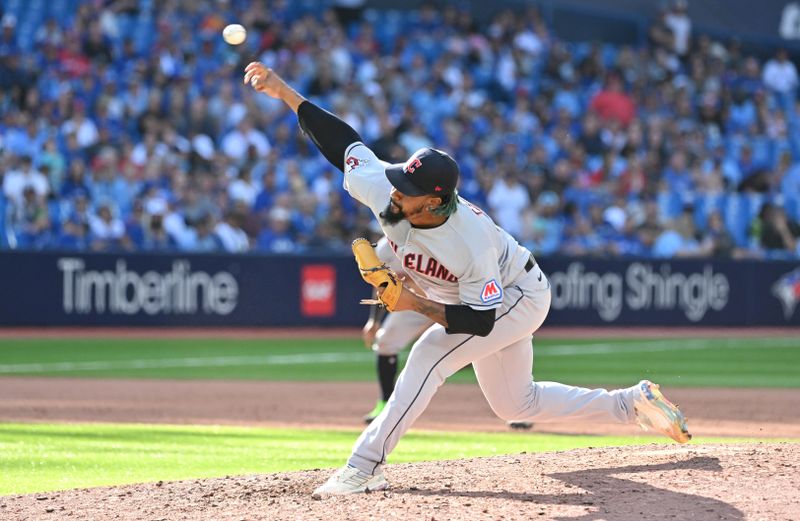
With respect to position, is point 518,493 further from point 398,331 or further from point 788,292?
point 788,292

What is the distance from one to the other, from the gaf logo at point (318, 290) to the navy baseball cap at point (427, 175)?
12.4 metres

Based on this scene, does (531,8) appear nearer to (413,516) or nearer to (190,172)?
(190,172)

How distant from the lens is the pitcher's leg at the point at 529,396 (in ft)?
19.7

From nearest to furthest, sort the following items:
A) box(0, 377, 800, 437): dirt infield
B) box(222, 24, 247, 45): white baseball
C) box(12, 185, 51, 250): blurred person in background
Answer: box(222, 24, 247, 45): white baseball < box(0, 377, 800, 437): dirt infield < box(12, 185, 51, 250): blurred person in background

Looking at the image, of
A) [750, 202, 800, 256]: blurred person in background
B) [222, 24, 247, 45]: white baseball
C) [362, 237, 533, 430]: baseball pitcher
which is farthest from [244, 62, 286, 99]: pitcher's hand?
[750, 202, 800, 256]: blurred person in background

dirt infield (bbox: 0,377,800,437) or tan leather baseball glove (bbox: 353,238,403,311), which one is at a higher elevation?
tan leather baseball glove (bbox: 353,238,403,311)

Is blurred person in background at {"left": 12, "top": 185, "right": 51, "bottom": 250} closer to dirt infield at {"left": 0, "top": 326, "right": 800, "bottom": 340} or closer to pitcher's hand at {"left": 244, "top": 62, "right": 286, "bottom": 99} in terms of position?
dirt infield at {"left": 0, "top": 326, "right": 800, "bottom": 340}

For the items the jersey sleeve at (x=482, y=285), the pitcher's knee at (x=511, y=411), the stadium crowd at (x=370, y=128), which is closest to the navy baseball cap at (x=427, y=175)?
the jersey sleeve at (x=482, y=285)

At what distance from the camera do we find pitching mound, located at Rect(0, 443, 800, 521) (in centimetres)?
510

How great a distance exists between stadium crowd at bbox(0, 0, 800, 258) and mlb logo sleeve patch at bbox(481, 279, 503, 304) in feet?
36.3

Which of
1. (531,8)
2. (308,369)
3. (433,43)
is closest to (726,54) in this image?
(531,8)

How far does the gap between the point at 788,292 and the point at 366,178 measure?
15.3 meters

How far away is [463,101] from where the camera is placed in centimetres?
2089

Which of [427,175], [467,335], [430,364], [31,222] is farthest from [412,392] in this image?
[31,222]
